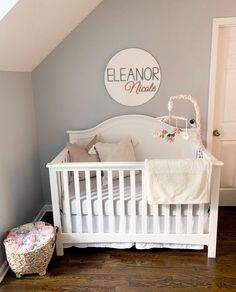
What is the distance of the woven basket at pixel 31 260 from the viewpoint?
1896 mm

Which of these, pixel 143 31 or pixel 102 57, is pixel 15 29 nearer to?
pixel 102 57

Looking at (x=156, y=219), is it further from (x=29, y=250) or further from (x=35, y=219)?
(x=35, y=219)

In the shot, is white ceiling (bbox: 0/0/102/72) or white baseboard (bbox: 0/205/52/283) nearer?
white ceiling (bbox: 0/0/102/72)

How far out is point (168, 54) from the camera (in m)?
2.65

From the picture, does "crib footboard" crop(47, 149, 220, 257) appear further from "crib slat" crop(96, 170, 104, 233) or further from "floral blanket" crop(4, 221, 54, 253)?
"floral blanket" crop(4, 221, 54, 253)

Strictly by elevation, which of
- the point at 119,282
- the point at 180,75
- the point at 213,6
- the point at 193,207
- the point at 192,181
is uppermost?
the point at 213,6

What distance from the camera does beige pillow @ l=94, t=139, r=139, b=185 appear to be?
252 cm

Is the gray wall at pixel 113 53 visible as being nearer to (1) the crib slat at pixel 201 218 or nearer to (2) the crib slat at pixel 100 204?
(2) the crib slat at pixel 100 204

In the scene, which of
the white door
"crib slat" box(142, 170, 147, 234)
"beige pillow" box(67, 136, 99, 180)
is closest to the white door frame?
the white door

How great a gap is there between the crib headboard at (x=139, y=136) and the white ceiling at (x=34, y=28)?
0.85 meters

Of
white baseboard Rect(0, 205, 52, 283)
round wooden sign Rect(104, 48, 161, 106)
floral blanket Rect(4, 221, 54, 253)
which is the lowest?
white baseboard Rect(0, 205, 52, 283)

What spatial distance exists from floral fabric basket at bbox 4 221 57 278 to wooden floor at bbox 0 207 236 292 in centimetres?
10

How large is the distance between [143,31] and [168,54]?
34cm

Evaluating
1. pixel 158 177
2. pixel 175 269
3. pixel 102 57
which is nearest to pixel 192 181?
pixel 158 177
